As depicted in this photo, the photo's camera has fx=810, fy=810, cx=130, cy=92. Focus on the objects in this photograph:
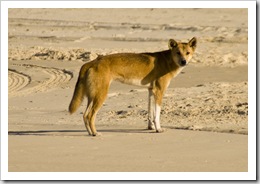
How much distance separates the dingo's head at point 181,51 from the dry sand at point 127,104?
103 centimetres

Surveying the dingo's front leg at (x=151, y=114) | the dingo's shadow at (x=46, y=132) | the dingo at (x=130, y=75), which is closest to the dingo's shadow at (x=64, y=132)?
the dingo's shadow at (x=46, y=132)

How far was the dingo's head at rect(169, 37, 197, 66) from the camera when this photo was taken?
13.0 meters

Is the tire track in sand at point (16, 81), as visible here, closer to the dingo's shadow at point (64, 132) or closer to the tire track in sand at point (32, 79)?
the tire track in sand at point (32, 79)

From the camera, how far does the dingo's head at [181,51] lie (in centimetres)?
1302

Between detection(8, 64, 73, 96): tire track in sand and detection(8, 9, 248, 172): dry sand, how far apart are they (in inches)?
0.9

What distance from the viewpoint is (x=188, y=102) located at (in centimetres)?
1517

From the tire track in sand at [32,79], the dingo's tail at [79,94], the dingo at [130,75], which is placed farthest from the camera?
the tire track in sand at [32,79]

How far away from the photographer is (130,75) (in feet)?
41.8

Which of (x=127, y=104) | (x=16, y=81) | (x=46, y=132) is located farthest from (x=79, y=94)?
(x=16, y=81)

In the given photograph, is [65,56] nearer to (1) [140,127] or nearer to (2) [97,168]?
(1) [140,127]

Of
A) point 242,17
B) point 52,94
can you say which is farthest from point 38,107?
point 242,17

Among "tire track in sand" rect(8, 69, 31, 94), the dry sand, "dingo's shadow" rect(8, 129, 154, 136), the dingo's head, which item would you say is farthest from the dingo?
"tire track in sand" rect(8, 69, 31, 94)

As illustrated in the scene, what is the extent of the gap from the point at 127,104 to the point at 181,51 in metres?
2.68

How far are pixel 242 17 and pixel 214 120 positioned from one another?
63.2ft
